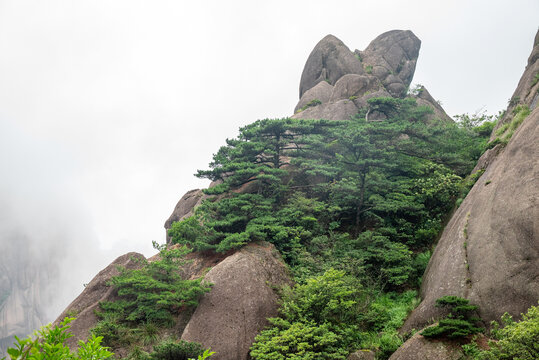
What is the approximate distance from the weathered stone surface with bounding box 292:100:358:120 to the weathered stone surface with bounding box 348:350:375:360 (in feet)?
78.5

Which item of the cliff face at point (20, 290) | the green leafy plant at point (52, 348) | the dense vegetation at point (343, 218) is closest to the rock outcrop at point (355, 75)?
the dense vegetation at point (343, 218)

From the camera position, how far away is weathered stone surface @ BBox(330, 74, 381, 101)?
36250 mm

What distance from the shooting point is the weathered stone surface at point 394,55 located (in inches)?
1667

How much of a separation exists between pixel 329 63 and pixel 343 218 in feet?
95.7

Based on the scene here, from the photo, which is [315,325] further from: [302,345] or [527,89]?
[527,89]

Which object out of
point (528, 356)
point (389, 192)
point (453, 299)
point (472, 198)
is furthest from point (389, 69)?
point (528, 356)

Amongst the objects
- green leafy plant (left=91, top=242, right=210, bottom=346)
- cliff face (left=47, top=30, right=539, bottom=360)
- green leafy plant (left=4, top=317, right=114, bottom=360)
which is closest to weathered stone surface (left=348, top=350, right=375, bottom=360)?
cliff face (left=47, top=30, right=539, bottom=360)

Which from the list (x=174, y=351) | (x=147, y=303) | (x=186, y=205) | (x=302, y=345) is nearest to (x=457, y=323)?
(x=302, y=345)

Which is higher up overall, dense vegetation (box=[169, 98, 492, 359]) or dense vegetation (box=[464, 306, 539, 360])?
Result: dense vegetation (box=[169, 98, 492, 359])

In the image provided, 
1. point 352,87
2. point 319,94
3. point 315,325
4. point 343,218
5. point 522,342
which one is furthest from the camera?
point 319,94

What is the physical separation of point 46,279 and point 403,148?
9713 centimetres

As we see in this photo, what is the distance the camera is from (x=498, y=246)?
10273 millimetres

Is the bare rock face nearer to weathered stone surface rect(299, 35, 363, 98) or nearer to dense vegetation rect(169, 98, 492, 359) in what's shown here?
weathered stone surface rect(299, 35, 363, 98)

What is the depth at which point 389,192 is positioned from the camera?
63.5 feet
